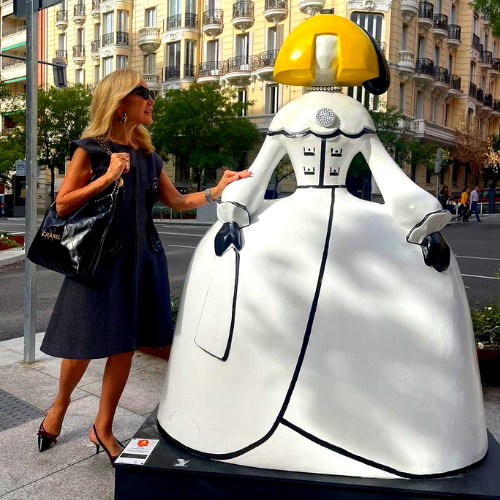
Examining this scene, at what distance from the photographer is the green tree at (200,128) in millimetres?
25797

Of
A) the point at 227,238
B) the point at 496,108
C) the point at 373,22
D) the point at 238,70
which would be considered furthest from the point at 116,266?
the point at 496,108

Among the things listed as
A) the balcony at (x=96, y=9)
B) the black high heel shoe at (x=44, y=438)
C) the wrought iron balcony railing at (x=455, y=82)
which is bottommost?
the black high heel shoe at (x=44, y=438)

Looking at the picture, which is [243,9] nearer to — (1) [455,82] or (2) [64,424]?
(1) [455,82]

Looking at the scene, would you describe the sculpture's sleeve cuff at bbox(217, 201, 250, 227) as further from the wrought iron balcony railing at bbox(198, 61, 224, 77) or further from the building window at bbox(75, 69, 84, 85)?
the building window at bbox(75, 69, 84, 85)

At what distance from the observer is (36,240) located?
2.64 m

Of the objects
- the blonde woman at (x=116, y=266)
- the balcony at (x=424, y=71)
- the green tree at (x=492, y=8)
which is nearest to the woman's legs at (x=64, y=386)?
the blonde woman at (x=116, y=266)

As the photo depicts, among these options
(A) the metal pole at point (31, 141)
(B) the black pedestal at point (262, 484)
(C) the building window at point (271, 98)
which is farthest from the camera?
(C) the building window at point (271, 98)

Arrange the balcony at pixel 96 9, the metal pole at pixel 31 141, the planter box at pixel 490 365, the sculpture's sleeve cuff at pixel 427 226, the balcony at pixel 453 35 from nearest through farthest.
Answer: the sculpture's sleeve cuff at pixel 427 226
the planter box at pixel 490 365
the metal pole at pixel 31 141
the balcony at pixel 453 35
the balcony at pixel 96 9

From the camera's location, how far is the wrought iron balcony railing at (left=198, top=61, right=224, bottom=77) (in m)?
31.4

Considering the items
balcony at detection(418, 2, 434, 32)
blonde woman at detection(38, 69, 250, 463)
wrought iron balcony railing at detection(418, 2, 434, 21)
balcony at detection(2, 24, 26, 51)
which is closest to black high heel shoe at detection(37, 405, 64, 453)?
blonde woman at detection(38, 69, 250, 463)

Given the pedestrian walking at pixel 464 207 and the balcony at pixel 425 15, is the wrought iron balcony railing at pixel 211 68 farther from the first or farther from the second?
the pedestrian walking at pixel 464 207

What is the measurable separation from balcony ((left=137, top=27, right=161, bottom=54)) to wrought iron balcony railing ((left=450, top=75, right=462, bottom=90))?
16.8m

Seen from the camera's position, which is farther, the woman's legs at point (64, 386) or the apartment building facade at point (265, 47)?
the apartment building facade at point (265, 47)

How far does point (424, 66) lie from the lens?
100 ft
